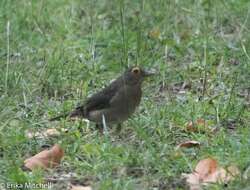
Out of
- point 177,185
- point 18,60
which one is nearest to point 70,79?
point 18,60

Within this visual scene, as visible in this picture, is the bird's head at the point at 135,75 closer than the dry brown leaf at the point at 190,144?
No

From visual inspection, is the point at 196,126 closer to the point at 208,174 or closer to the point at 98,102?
the point at 98,102

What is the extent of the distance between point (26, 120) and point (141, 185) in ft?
6.45

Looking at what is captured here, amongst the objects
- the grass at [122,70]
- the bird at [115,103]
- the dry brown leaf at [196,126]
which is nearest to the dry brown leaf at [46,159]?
the grass at [122,70]

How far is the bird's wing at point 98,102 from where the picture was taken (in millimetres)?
8039

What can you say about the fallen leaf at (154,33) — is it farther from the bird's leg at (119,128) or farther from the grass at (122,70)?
the bird's leg at (119,128)

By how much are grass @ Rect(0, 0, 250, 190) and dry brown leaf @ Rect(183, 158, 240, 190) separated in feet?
0.25

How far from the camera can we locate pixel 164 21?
10.8 metres

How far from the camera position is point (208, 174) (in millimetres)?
6488

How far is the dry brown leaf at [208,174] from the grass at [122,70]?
77mm

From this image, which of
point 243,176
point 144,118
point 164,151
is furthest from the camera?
point 144,118

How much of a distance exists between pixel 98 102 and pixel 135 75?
399 millimetres

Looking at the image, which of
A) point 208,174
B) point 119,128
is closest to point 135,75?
point 119,128

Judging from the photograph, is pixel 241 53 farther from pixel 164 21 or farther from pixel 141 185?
pixel 141 185
